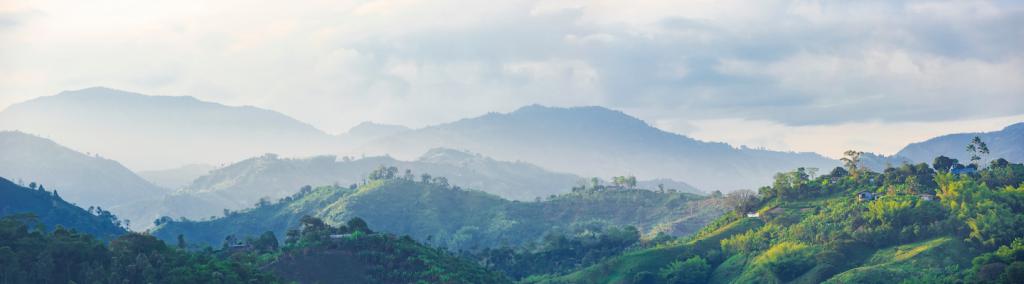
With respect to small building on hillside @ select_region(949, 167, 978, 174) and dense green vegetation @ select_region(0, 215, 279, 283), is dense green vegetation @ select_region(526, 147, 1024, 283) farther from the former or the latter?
dense green vegetation @ select_region(0, 215, 279, 283)

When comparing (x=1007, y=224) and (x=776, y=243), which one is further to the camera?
(x=776, y=243)

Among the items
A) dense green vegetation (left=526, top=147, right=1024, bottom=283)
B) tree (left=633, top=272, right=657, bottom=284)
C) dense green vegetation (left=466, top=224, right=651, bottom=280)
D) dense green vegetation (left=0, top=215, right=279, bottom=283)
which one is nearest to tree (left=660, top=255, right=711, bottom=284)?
dense green vegetation (left=526, top=147, right=1024, bottom=283)

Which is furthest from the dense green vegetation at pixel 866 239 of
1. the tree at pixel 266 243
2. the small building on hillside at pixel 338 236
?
the tree at pixel 266 243

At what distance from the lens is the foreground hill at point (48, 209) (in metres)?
163

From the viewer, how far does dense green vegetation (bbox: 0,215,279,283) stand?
71.1 meters

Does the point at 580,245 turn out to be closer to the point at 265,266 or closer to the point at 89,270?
the point at 265,266

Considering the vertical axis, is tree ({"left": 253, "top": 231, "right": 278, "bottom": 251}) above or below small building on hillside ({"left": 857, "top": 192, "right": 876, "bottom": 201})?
below

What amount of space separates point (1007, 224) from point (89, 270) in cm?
8123

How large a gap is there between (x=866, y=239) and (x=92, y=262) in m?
75.9

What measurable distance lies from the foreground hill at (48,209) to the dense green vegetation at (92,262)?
283ft

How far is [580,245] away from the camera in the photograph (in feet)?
478

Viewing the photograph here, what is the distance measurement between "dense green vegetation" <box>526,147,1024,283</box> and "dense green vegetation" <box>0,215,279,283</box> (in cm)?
5232

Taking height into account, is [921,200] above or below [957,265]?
above

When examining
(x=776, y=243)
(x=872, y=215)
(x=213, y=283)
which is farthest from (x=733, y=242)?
(x=213, y=283)
